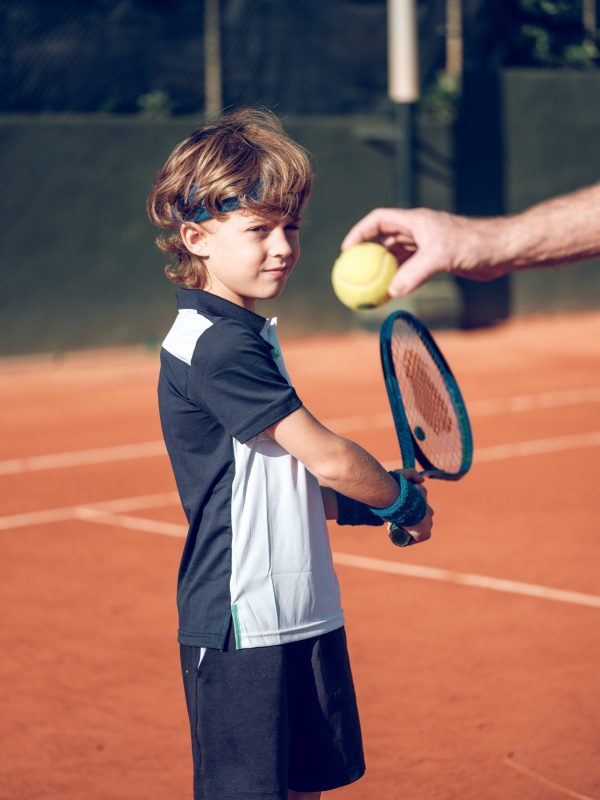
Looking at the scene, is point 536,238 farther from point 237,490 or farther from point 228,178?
point 237,490

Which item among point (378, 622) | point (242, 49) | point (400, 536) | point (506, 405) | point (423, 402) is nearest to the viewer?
point (400, 536)

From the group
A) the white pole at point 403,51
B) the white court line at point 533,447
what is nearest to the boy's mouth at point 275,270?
the white court line at point 533,447

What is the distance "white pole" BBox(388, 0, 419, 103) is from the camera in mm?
12273

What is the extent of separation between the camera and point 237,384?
2279 mm

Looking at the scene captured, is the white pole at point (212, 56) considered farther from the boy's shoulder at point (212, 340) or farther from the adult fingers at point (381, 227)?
the boy's shoulder at point (212, 340)

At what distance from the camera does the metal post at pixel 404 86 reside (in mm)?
12312

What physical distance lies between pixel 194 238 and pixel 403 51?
35.0 feet

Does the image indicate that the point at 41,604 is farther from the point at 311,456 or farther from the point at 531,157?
the point at 531,157

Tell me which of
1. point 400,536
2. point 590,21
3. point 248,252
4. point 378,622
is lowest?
point 378,622

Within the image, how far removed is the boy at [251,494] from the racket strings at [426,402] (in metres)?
0.58

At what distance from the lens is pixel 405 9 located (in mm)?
12234

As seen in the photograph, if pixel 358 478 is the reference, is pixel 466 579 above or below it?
below

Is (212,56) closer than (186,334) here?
No

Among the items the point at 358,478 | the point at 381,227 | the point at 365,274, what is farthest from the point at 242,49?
the point at 358,478
